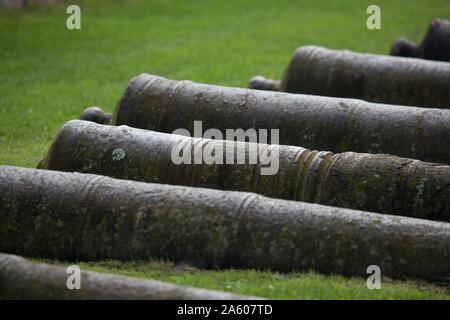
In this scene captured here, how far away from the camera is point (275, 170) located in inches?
388

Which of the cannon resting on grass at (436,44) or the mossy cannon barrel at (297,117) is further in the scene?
the cannon resting on grass at (436,44)

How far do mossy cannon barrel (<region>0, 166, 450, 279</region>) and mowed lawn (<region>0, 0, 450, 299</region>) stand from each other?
352cm

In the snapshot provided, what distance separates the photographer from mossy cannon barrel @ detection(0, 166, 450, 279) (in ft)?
28.3

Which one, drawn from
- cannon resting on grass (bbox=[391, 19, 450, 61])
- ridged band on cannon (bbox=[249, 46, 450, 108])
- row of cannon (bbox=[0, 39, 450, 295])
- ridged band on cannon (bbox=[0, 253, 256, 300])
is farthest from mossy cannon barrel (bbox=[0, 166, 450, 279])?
cannon resting on grass (bbox=[391, 19, 450, 61])

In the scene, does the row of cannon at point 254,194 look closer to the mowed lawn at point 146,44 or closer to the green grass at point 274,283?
the green grass at point 274,283

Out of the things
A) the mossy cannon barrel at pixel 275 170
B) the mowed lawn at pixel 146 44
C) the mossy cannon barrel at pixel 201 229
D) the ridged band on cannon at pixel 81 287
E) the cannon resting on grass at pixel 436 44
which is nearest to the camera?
the ridged band on cannon at pixel 81 287

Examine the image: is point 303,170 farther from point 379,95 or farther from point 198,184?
point 379,95

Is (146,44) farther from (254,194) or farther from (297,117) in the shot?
(254,194)

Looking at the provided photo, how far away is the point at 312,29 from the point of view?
2352 centimetres

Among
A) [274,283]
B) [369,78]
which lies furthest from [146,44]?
[274,283]

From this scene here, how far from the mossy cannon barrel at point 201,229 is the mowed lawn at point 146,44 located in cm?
352

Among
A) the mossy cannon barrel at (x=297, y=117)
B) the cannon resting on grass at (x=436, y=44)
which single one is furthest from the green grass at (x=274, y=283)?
the cannon resting on grass at (x=436, y=44)

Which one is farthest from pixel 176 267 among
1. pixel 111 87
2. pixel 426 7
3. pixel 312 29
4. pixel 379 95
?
pixel 426 7

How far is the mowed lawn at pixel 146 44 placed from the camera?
1655 cm
